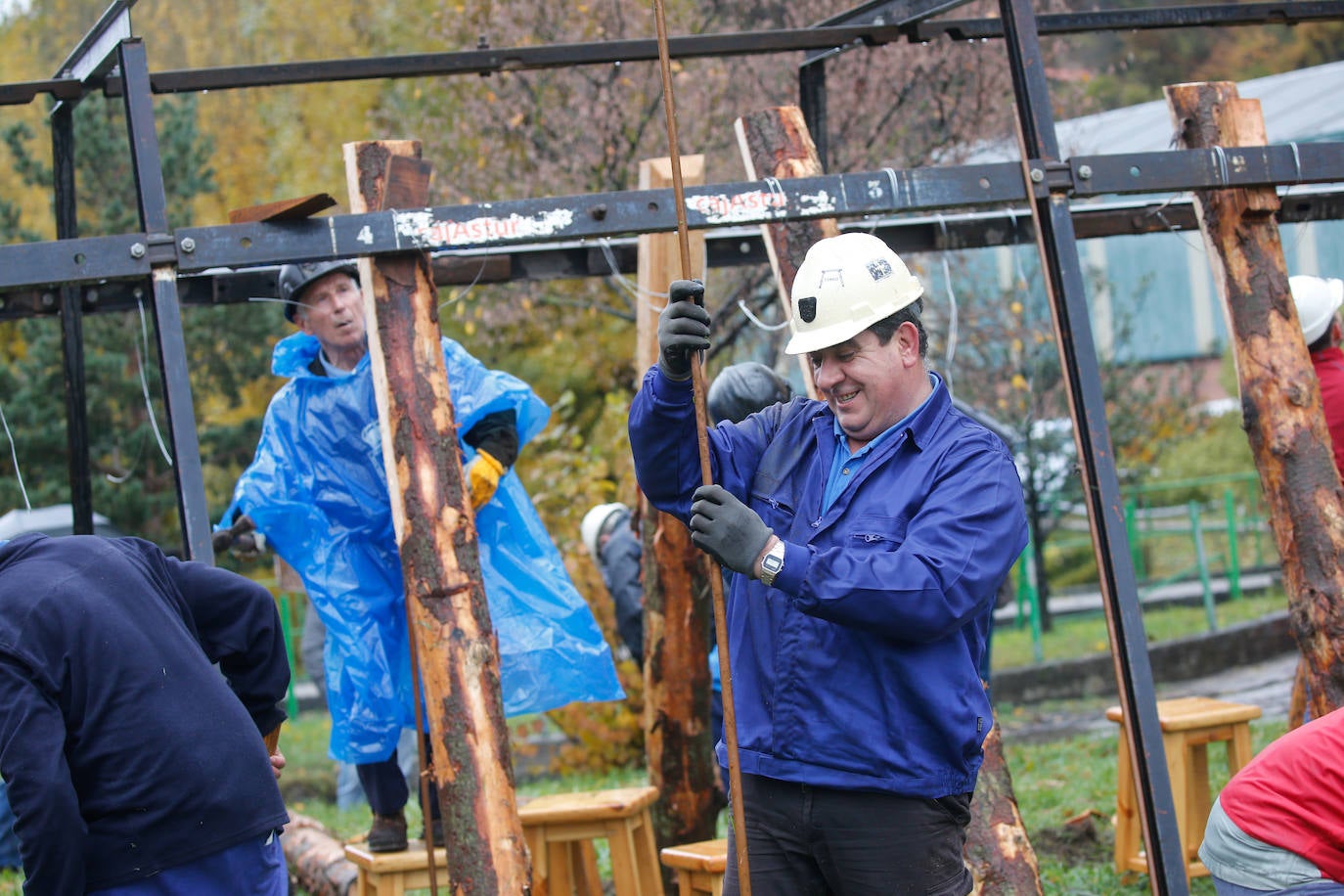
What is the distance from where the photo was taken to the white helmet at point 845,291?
9.94ft

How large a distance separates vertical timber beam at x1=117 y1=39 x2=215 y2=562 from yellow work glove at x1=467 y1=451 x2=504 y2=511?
965 millimetres

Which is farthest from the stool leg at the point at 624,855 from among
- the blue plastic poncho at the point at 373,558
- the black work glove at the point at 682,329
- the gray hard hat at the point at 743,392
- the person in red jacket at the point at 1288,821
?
the black work glove at the point at 682,329

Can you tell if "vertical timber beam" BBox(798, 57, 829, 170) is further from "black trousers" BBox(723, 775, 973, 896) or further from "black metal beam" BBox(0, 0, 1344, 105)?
"black trousers" BBox(723, 775, 973, 896)

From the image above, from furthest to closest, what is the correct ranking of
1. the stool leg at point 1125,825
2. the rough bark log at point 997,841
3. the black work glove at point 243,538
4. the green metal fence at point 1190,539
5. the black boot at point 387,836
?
the green metal fence at point 1190,539 → the stool leg at point 1125,825 → the black work glove at point 243,538 → the black boot at point 387,836 → the rough bark log at point 997,841

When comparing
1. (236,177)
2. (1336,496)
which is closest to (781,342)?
(1336,496)

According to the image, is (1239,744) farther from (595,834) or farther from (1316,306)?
(595,834)

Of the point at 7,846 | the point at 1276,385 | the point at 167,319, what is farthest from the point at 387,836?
the point at 1276,385

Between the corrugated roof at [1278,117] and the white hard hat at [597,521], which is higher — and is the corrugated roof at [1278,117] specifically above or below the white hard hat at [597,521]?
above

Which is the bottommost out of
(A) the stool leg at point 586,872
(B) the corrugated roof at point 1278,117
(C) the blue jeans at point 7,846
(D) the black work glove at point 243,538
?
(A) the stool leg at point 586,872

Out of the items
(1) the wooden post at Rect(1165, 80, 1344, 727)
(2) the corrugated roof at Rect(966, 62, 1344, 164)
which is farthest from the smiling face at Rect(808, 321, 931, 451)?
(2) the corrugated roof at Rect(966, 62, 1344, 164)

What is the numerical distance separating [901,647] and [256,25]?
17.7 metres

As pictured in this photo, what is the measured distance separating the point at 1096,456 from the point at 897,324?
1375 mm

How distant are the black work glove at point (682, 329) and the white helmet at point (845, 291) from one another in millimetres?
198

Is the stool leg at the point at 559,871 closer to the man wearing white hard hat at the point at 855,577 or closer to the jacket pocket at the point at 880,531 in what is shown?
the man wearing white hard hat at the point at 855,577
